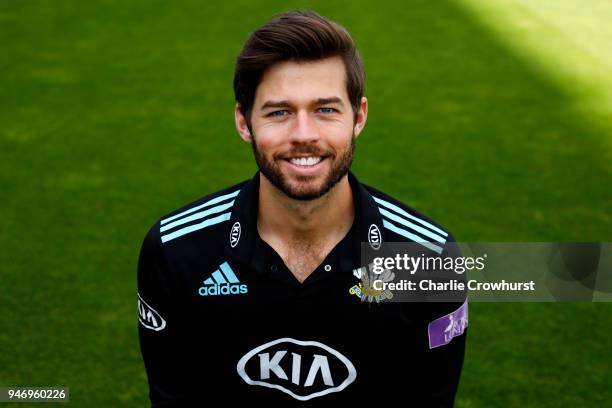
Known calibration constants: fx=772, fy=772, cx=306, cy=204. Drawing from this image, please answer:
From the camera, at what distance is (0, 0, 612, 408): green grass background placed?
3.68 metres

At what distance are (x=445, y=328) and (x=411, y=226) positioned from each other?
32 centimetres

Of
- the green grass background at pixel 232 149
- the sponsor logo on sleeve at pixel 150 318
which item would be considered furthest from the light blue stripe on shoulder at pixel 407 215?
the green grass background at pixel 232 149

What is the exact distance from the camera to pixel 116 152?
17.6 feet

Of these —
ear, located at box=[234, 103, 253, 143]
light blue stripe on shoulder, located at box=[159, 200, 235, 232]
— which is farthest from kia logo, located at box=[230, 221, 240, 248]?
ear, located at box=[234, 103, 253, 143]

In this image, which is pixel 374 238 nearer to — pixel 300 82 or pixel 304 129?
pixel 304 129

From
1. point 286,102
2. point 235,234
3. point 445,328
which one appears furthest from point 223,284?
point 445,328

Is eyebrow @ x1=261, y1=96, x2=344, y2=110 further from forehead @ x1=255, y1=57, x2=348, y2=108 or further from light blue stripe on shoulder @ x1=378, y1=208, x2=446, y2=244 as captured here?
light blue stripe on shoulder @ x1=378, y1=208, x2=446, y2=244

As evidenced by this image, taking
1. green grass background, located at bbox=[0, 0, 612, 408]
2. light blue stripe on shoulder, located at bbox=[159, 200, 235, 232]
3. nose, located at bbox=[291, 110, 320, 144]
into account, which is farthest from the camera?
green grass background, located at bbox=[0, 0, 612, 408]

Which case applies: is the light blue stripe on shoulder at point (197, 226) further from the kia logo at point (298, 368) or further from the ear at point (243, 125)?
the kia logo at point (298, 368)

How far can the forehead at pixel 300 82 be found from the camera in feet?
7.11

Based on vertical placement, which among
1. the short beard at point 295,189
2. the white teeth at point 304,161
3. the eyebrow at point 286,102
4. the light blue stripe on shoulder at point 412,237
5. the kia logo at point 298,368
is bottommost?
the kia logo at point 298,368

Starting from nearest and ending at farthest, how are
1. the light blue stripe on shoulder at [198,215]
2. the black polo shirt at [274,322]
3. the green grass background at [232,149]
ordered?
1. the black polo shirt at [274,322]
2. the light blue stripe on shoulder at [198,215]
3. the green grass background at [232,149]

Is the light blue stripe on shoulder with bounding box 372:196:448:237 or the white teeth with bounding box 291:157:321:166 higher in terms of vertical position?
the white teeth with bounding box 291:157:321:166

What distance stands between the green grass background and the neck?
1438 mm
